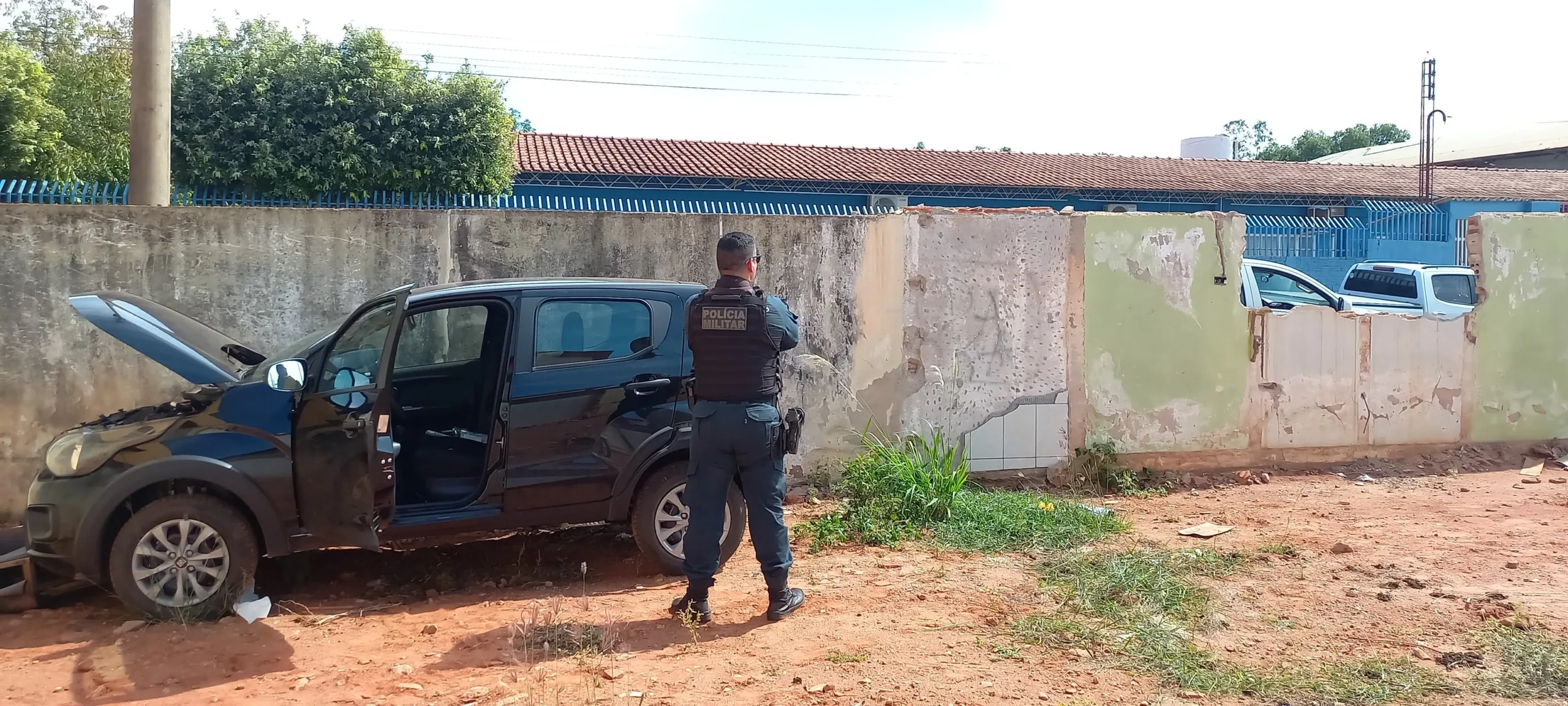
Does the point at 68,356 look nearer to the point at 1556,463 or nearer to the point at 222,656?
the point at 222,656

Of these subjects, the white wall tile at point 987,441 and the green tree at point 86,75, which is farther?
the green tree at point 86,75

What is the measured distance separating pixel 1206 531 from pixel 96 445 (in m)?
5.96

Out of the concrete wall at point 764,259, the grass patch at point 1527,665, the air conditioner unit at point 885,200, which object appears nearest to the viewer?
the grass patch at point 1527,665

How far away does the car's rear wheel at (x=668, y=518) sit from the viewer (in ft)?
17.4

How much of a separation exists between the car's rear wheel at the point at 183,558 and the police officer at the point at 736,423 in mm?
1960

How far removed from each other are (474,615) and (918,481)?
2887 mm

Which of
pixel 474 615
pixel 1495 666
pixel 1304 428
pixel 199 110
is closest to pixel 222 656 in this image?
pixel 474 615

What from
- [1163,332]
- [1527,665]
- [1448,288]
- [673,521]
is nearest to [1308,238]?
[1448,288]

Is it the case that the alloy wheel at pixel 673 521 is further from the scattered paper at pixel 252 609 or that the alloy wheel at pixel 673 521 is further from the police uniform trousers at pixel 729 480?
the scattered paper at pixel 252 609

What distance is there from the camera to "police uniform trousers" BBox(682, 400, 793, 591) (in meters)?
4.47

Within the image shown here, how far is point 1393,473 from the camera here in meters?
8.48

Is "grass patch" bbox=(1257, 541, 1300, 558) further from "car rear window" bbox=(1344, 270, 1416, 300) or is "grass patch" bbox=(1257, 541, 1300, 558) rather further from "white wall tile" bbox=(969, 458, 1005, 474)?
"car rear window" bbox=(1344, 270, 1416, 300)

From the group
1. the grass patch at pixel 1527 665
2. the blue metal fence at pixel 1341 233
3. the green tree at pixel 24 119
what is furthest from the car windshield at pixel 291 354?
A: the blue metal fence at pixel 1341 233

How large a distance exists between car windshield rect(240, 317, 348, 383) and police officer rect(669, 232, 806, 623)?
1900 millimetres
